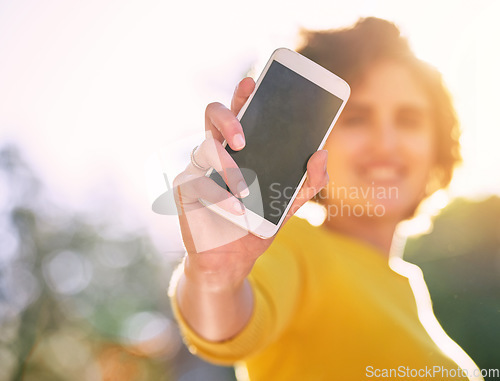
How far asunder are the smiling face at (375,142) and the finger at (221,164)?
1.74 ft

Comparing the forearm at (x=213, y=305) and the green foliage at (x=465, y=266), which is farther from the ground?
the forearm at (x=213, y=305)

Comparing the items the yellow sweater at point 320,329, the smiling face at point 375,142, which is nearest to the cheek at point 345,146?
the smiling face at point 375,142

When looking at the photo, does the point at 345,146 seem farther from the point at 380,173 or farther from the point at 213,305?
the point at 213,305

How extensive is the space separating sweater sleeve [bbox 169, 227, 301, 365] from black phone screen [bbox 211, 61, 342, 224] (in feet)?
0.59

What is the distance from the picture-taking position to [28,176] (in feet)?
33.7

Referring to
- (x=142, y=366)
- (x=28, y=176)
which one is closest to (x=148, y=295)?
(x=142, y=366)

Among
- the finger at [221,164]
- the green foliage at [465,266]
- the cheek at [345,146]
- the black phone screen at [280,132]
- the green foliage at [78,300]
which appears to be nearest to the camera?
the finger at [221,164]

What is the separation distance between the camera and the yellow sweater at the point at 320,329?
3.16ft

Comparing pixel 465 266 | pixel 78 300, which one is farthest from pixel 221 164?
pixel 78 300

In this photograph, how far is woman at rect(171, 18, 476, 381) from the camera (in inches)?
→ 34.7

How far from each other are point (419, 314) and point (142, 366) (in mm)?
11956

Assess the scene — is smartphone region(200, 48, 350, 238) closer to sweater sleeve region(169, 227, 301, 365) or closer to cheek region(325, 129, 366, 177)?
sweater sleeve region(169, 227, 301, 365)

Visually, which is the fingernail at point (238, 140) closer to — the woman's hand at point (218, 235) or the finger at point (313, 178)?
the woman's hand at point (218, 235)

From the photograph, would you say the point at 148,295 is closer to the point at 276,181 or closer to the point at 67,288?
the point at 67,288
